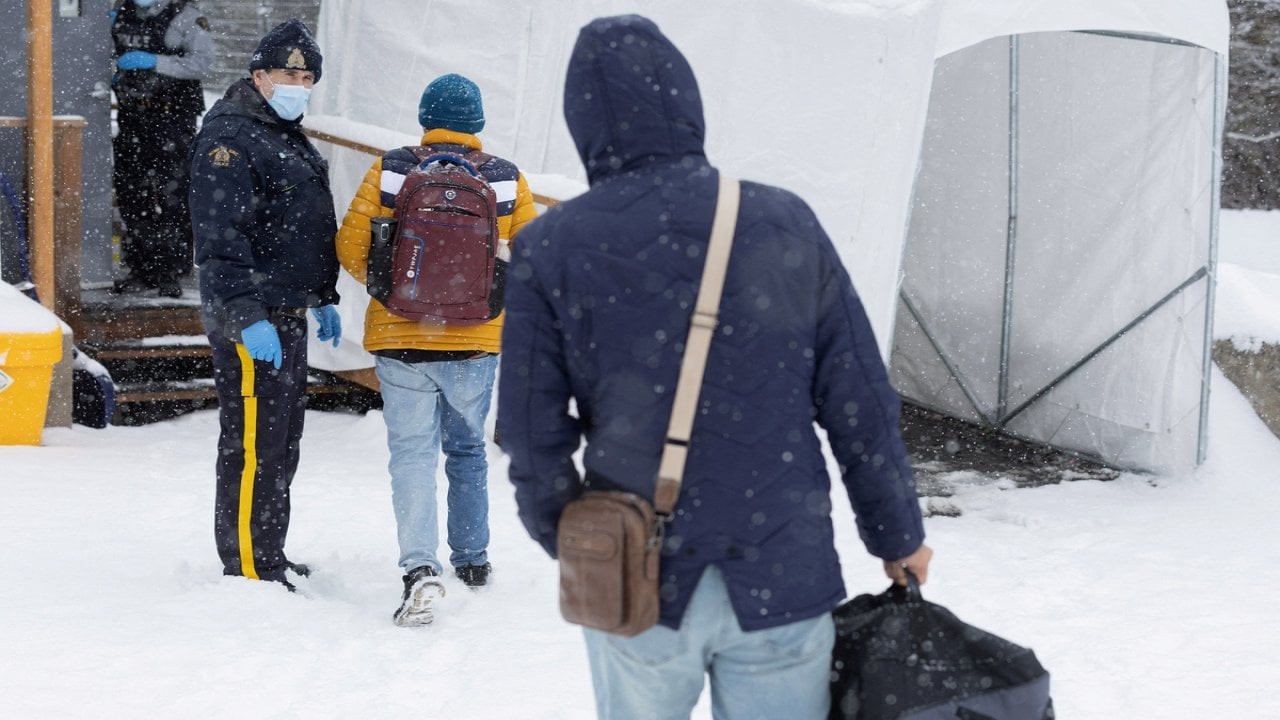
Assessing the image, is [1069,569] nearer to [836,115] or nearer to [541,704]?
[836,115]

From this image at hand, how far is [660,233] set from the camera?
2.08 metres

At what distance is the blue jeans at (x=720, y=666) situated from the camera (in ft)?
6.87

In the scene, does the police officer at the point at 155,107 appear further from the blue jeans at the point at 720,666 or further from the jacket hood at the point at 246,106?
the blue jeans at the point at 720,666

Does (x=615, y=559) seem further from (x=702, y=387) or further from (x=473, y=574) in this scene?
(x=473, y=574)

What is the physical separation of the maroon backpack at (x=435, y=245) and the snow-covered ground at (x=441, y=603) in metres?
1.05

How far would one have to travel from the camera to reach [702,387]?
2.07 meters

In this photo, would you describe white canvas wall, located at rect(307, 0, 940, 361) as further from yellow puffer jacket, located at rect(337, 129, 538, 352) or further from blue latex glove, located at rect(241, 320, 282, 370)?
blue latex glove, located at rect(241, 320, 282, 370)

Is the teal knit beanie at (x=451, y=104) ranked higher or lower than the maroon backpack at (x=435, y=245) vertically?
higher

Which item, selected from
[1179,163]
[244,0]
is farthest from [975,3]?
[244,0]

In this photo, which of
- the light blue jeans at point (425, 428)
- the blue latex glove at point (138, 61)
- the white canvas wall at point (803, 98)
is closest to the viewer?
the light blue jeans at point (425, 428)

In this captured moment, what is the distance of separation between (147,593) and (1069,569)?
3457 mm

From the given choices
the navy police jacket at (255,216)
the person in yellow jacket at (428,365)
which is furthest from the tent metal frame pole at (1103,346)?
the navy police jacket at (255,216)

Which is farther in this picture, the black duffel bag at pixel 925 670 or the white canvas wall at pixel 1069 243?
the white canvas wall at pixel 1069 243

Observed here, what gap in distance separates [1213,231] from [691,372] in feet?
17.4
